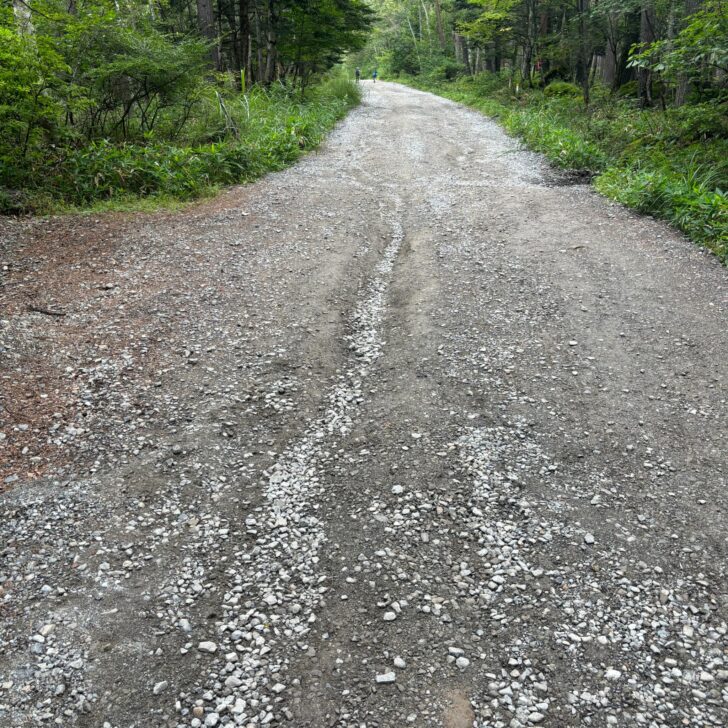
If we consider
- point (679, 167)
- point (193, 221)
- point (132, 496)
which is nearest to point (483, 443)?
point (132, 496)

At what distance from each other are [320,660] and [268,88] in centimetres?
1789

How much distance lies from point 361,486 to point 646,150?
9.94 meters

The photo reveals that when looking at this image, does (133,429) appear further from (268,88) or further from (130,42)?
(268,88)

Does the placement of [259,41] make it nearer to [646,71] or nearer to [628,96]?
[646,71]

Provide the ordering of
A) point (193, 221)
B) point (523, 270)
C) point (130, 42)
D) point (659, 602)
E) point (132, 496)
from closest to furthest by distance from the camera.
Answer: point (659, 602) → point (132, 496) → point (523, 270) → point (193, 221) → point (130, 42)

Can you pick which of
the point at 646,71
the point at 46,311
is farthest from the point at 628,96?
the point at 46,311

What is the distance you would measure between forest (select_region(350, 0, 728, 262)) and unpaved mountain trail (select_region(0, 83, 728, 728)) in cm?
212

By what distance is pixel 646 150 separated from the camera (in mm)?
10336

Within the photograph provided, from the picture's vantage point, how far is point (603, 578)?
2.89m

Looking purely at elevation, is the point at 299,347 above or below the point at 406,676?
above

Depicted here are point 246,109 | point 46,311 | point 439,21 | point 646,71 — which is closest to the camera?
point 46,311

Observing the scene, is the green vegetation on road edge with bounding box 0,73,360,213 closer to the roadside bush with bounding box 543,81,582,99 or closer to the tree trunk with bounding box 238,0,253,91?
the tree trunk with bounding box 238,0,253,91

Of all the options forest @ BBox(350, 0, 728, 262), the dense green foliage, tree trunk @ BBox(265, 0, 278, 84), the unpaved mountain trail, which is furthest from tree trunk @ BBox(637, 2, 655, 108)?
tree trunk @ BBox(265, 0, 278, 84)

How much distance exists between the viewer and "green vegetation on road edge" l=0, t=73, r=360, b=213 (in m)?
8.00
